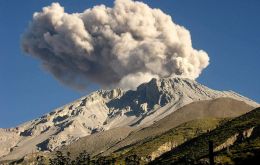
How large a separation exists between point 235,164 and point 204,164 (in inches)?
390

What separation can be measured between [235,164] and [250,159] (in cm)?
503

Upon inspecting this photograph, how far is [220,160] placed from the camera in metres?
200

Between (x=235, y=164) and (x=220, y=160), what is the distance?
8569 millimetres

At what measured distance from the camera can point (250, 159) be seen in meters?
191

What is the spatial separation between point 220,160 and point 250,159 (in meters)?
11.9

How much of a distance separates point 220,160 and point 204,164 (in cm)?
937

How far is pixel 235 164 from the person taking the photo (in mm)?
191750

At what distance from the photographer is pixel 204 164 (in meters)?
192

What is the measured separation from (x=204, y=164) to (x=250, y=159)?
48.4ft
